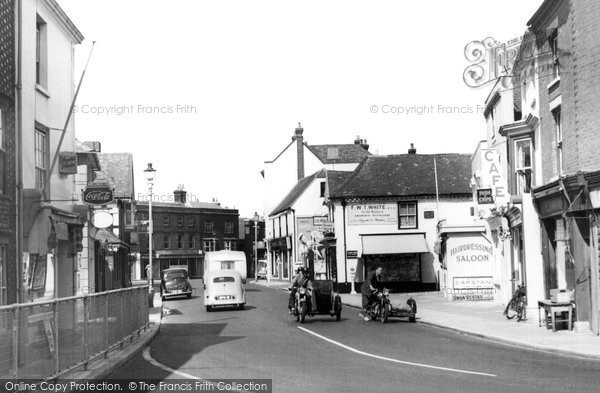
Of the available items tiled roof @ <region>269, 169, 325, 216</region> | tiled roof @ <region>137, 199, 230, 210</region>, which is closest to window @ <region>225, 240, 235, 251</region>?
tiled roof @ <region>137, 199, 230, 210</region>

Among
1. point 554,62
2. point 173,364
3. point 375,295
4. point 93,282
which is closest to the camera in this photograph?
point 173,364

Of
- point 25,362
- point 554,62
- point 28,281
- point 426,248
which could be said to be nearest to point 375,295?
point 554,62

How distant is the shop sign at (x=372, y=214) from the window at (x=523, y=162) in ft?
72.9

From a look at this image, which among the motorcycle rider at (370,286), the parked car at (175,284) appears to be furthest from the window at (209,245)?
the motorcycle rider at (370,286)

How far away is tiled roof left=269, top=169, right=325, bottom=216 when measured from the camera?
69.8 metres

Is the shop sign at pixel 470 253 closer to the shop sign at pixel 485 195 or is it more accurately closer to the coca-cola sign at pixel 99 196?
the shop sign at pixel 485 195

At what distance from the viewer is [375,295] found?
83.1 ft

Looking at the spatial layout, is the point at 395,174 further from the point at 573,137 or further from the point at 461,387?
the point at 461,387

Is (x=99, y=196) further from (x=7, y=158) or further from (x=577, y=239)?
(x=577, y=239)

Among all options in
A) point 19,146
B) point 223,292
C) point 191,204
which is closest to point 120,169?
point 223,292

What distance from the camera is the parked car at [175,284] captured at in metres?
45.9

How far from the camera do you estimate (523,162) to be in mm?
26047

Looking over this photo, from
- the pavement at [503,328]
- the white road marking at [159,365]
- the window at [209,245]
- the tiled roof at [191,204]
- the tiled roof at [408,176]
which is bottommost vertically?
the pavement at [503,328]

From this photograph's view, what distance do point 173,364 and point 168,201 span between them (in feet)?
298
